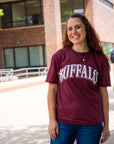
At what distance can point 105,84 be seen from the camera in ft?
8.21

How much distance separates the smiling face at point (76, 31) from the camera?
2.51 m

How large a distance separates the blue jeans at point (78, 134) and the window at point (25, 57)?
2380cm

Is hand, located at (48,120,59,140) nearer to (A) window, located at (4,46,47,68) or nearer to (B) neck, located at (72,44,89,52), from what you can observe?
(B) neck, located at (72,44,89,52)

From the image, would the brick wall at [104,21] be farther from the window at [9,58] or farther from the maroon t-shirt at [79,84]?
the maroon t-shirt at [79,84]

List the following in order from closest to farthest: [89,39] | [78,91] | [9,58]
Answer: [78,91], [89,39], [9,58]

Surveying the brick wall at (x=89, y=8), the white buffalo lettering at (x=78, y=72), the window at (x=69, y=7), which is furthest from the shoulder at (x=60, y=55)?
the brick wall at (x=89, y=8)

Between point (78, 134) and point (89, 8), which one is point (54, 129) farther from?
point (89, 8)

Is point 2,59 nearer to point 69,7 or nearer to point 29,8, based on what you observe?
point 29,8

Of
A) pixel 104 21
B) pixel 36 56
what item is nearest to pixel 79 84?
pixel 36 56

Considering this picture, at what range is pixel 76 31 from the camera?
251cm

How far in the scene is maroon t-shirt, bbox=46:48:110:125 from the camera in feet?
7.71

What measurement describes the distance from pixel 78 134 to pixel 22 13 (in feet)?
82.6

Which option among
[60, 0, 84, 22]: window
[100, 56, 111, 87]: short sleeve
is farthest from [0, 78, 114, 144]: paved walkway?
[60, 0, 84, 22]: window

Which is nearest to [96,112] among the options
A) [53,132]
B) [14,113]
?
[53,132]
